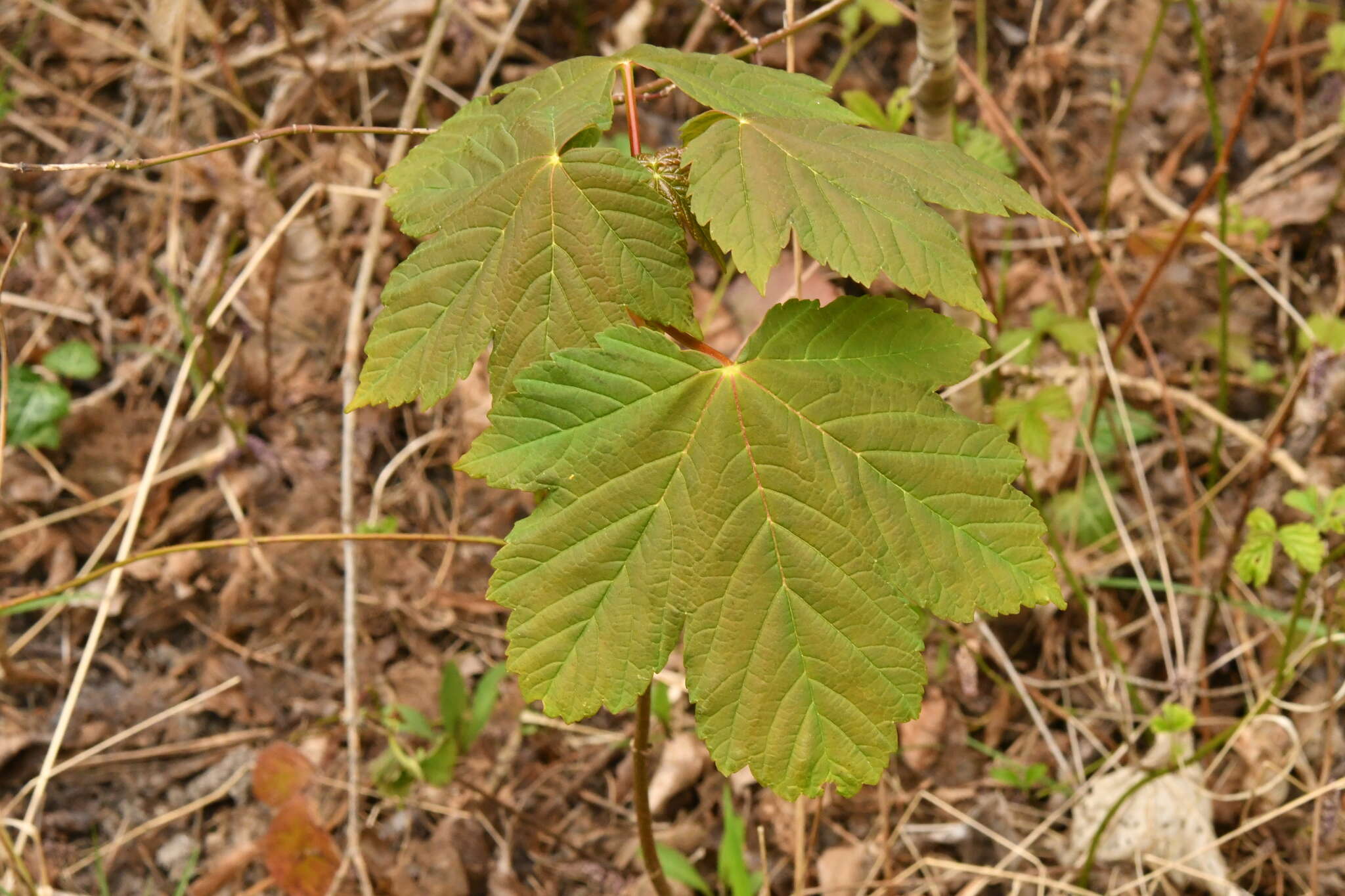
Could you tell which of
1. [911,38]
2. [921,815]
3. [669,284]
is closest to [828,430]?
[669,284]

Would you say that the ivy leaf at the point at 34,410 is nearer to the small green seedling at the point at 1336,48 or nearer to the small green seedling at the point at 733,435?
the small green seedling at the point at 733,435

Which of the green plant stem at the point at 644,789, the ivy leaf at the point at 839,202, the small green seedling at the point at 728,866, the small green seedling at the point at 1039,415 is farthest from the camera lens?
the small green seedling at the point at 1039,415

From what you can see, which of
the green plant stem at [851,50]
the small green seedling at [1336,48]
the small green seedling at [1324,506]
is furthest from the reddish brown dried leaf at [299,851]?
the small green seedling at [1336,48]

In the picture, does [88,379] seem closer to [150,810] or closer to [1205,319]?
[150,810]

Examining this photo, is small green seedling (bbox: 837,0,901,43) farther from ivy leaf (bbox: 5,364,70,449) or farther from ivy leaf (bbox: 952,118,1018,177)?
ivy leaf (bbox: 5,364,70,449)

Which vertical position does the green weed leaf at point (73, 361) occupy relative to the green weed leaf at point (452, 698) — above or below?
above

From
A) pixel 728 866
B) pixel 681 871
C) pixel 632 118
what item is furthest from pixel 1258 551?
pixel 632 118

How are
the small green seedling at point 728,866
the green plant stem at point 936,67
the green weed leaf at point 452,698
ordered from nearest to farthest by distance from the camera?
the green plant stem at point 936,67 < the small green seedling at point 728,866 < the green weed leaf at point 452,698
